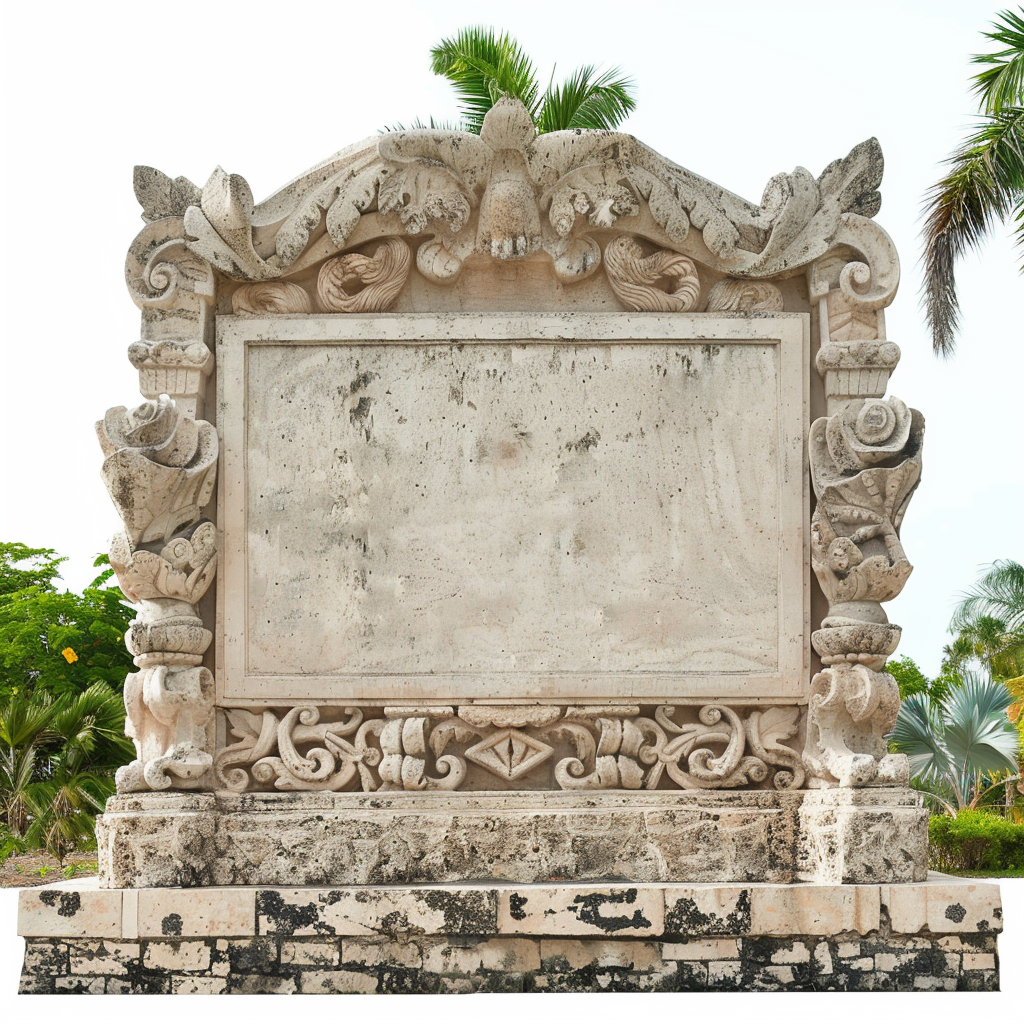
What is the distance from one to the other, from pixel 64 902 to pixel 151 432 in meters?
1.98

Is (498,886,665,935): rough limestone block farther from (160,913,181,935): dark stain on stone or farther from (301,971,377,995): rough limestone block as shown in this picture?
(160,913,181,935): dark stain on stone

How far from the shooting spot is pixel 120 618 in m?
19.1

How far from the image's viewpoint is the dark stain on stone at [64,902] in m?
5.26

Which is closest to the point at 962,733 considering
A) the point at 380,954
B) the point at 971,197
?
the point at 971,197

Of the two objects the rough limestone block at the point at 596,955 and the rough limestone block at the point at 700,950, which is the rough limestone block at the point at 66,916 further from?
the rough limestone block at the point at 700,950

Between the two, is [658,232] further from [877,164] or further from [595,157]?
[877,164]

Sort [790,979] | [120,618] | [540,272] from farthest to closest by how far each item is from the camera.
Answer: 1. [120,618]
2. [540,272]
3. [790,979]

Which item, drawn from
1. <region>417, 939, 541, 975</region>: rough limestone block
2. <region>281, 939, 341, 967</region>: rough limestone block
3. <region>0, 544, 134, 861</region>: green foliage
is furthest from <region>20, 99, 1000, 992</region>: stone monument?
<region>0, 544, 134, 861</region>: green foliage

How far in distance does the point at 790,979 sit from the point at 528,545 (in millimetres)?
2099

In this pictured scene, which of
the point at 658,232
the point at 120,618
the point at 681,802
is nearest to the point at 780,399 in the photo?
the point at 658,232

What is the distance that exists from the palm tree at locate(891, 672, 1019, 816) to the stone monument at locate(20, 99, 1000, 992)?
1383 cm

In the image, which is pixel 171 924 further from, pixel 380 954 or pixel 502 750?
pixel 502 750

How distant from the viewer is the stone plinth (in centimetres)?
561

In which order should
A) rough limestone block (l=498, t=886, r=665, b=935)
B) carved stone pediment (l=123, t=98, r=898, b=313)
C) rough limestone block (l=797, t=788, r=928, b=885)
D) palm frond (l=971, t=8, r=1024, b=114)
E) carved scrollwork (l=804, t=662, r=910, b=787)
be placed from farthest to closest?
palm frond (l=971, t=8, r=1024, b=114) < carved stone pediment (l=123, t=98, r=898, b=313) < carved scrollwork (l=804, t=662, r=910, b=787) < rough limestone block (l=797, t=788, r=928, b=885) < rough limestone block (l=498, t=886, r=665, b=935)
